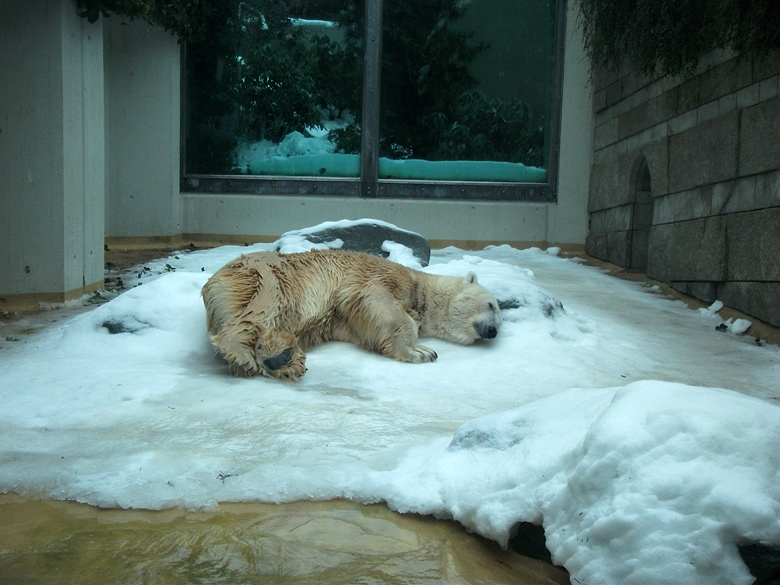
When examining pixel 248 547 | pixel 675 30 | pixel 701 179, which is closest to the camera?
pixel 248 547

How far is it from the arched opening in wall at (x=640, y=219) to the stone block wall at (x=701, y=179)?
11mm

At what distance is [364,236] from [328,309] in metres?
2.32

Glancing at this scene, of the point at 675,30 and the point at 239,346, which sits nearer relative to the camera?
the point at 239,346

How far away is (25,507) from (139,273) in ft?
16.9

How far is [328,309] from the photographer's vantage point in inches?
177

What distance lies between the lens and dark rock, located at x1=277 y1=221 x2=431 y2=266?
6.63 metres

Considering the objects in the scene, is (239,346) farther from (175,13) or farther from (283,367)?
(175,13)

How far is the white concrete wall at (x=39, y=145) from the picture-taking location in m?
5.27

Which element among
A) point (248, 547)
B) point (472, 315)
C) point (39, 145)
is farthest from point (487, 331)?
point (39, 145)

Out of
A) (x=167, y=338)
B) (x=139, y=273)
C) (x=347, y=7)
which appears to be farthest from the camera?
(x=347, y=7)

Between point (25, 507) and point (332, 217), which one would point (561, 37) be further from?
point (25, 507)

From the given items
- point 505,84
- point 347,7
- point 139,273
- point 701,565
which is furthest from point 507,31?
point 701,565

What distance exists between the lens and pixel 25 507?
2184mm

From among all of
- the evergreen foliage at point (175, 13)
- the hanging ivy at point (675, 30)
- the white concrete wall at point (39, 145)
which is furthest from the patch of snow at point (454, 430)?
the evergreen foliage at point (175, 13)
